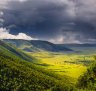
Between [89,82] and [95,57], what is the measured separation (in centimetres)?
1558

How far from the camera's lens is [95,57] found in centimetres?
14225

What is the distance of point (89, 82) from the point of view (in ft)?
436

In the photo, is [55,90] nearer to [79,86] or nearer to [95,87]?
[79,86]

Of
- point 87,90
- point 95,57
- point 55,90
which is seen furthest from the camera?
point 55,90

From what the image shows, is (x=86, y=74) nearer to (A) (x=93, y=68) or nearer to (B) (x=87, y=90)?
(A) (x=93, y=68)

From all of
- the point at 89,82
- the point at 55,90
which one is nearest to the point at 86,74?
the point at 89,82

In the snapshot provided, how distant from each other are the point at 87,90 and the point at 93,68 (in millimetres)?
14337

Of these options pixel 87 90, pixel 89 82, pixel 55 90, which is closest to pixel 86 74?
pixel 89 82

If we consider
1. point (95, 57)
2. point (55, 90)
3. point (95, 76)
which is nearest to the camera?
point (95, 76)

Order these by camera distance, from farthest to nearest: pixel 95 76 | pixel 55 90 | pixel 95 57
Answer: pixel 55 90 → pixel 95 57 → pixel 95 76

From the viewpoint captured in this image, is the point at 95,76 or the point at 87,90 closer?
the point at 87,90

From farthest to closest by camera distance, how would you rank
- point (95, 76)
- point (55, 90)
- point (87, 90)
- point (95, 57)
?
point (55, 90)
point (95, 57)
point (95, 76)
point (87, 90)

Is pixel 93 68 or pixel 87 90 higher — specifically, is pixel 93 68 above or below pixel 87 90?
above

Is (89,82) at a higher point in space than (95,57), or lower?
lower
